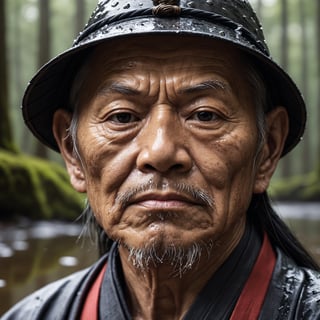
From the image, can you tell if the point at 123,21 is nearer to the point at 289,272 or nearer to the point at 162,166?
the point at 162,166

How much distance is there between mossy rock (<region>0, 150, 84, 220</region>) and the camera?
31.2ft

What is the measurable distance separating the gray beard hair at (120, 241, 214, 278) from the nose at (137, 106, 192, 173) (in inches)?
9.6

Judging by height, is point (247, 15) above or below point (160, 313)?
above

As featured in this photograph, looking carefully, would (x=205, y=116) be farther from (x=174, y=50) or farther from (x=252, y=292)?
(x=252, y=292)

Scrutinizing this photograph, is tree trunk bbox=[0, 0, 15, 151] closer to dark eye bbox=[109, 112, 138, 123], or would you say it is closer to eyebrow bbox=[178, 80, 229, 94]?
dark eye bbox=[109, 112, 138, 123]

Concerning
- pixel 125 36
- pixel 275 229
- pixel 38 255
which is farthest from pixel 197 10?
pixel 38 255

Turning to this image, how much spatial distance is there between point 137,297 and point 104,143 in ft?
1.93

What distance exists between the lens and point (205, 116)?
6.82ft

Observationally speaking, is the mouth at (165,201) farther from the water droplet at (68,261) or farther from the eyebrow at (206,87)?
the water droplet at (68,261)

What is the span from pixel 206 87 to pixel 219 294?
675 mm

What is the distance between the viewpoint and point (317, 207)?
65.0 feet

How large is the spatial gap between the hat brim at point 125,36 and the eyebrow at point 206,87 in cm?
13

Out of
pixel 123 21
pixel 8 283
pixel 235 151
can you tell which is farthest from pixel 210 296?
pixel 8 283

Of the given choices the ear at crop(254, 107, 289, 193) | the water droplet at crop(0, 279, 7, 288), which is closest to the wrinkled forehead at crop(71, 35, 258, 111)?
the ear at crop(254, 107, 289, 193)
